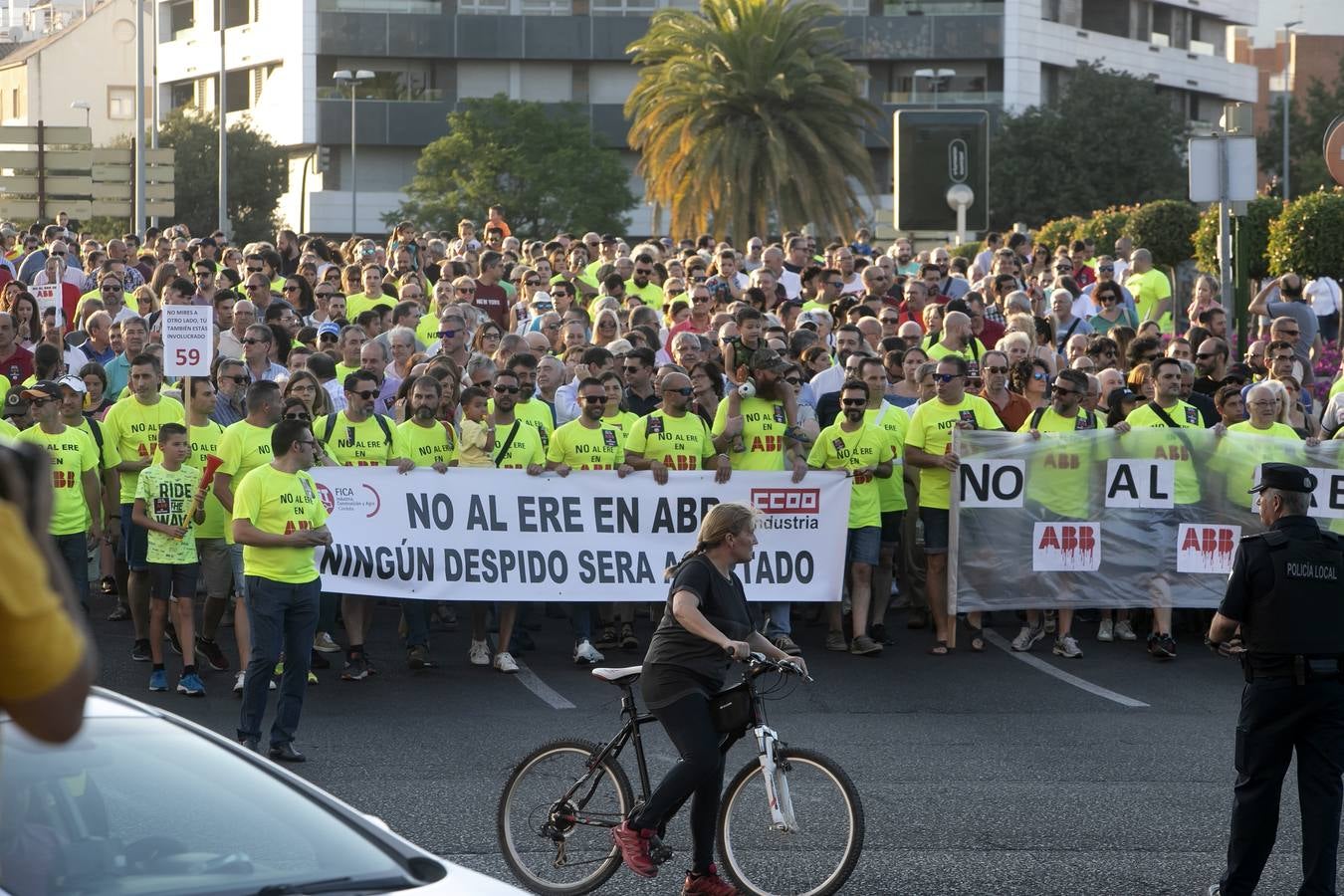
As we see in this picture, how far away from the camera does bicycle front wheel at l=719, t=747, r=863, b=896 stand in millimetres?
8000

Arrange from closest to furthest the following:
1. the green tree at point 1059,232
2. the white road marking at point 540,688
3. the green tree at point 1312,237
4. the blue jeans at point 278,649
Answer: the blue jeans at point 278,649 → the white road marking at point 540,688 → the green tree at point 1312,237 → the green tree at point 1059,232

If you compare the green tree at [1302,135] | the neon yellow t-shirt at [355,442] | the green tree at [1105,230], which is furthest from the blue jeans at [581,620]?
the green tree at [1302,135]

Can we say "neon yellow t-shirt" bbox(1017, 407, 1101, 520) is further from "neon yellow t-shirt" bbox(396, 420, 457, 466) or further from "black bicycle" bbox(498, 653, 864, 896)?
"black bicycle" bbox(498, 653, 864, 896)

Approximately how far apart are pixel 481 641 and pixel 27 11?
387ft

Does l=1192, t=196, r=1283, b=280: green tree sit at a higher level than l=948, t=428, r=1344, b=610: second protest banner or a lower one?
higher

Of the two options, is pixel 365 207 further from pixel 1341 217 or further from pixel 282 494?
pixel 282 494

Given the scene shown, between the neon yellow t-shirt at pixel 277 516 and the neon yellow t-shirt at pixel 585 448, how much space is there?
3320 millimetres

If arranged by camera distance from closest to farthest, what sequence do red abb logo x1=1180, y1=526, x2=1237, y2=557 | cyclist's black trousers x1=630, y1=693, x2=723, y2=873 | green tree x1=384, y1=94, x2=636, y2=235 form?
cyclist's black trousers x1=630, y1=693, x2=723, y2=873, red abb logo x1=1180, y1=526, x2=1237, y2=557, green tree x1=384, y1=94, x2=636, y2=235

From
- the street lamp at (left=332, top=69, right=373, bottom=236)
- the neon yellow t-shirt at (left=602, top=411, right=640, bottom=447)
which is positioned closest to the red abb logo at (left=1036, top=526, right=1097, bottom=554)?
the neon yellow t-shirt at (left=602, top=411, right=640, bottom=447)

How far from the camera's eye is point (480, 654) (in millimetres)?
13570

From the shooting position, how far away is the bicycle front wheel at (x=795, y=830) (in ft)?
26.2

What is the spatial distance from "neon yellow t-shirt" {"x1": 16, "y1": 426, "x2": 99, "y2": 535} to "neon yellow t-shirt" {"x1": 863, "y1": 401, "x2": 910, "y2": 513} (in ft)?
18.0

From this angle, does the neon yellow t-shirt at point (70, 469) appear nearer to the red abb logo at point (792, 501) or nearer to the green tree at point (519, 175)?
the red abb logo at point (792, 501)

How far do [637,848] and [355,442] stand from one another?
19.9 feet
